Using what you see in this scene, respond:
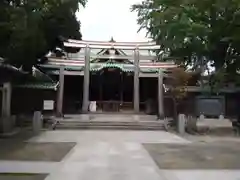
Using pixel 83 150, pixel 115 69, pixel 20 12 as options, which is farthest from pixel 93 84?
pixel 20 12

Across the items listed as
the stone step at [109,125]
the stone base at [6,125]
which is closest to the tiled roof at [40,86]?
the stone step at [109,125]

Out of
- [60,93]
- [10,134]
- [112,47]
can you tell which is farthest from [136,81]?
[10,134]

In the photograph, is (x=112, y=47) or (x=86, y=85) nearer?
(x=86, y=85)

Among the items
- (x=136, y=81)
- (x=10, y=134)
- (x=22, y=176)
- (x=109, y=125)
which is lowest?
(x=22, y=176)

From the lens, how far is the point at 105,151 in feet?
55.4

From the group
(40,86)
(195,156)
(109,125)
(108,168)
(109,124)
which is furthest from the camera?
(40,86)

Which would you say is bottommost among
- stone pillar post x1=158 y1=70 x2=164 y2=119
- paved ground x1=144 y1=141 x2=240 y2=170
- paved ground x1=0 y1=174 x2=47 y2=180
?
paved ground x1=0 y1=174 x2=47 y2=180

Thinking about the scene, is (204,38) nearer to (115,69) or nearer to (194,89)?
(194,89)

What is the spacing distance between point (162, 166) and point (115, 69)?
2876 centimetres

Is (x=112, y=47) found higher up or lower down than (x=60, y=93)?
higher up

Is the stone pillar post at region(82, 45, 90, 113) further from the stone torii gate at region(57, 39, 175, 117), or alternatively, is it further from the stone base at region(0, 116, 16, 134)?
the stone base at region(0, 116, 16, 134)

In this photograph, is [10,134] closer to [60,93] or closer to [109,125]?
[109,125]

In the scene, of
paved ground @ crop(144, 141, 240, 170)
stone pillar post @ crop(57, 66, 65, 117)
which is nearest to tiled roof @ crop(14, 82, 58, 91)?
stone pillar post @ crop(57, 66, 65, 117)

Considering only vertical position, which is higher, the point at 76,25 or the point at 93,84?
the point at 76,25
